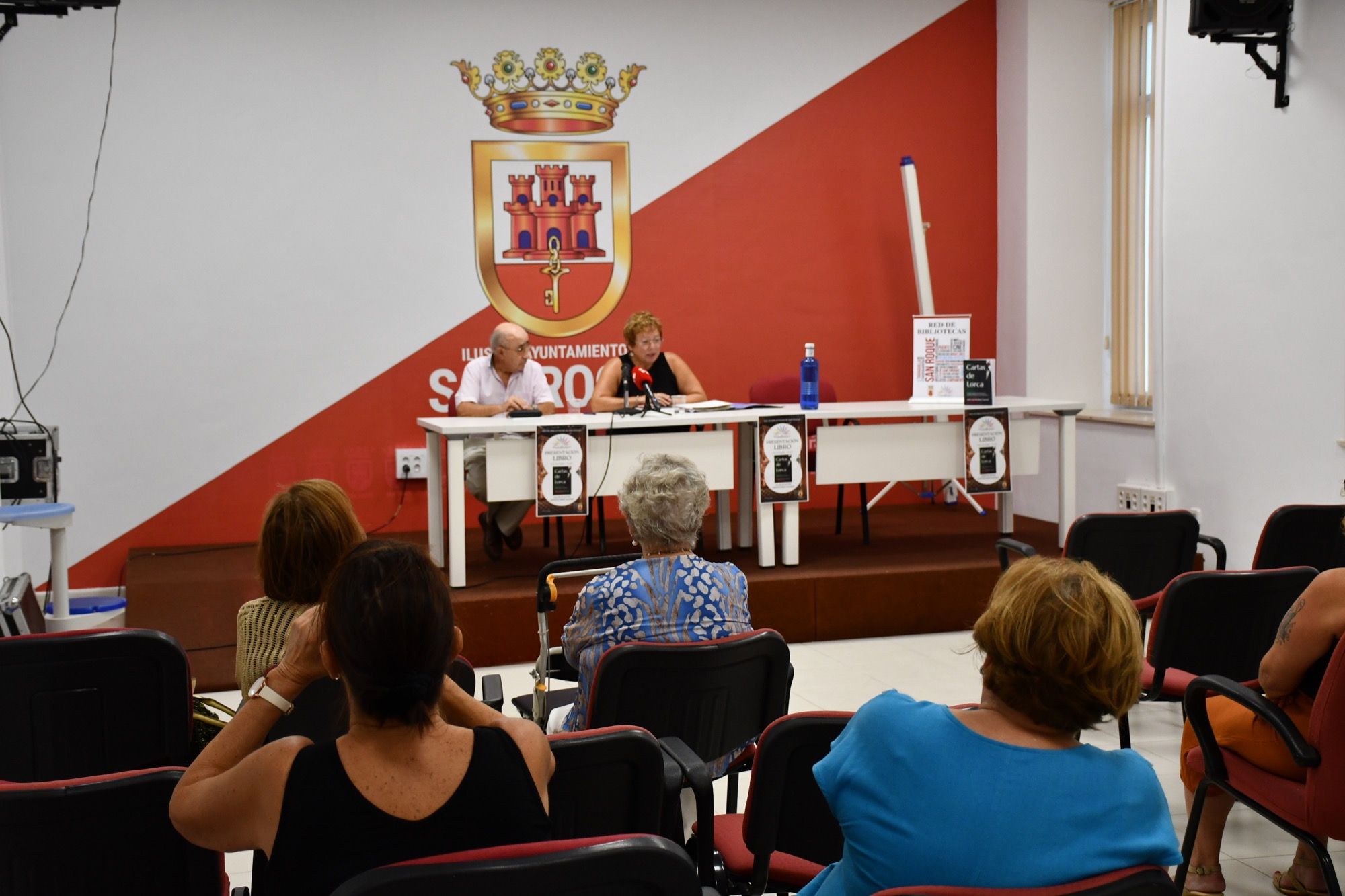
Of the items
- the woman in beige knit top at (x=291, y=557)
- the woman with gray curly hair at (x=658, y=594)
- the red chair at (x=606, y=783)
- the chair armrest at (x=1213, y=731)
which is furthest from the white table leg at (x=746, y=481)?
the red chair at (x=606, y=783)

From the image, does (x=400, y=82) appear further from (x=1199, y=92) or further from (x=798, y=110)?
(x=1199, y=92)

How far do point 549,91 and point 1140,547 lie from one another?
155 inches

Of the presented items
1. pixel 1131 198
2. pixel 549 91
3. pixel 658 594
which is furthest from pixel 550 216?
pixel 658 594

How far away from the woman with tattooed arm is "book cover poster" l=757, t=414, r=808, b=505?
7.78 feet

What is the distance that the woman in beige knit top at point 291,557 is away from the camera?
2.05 m

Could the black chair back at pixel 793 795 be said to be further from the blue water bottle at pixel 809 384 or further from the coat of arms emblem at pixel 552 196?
the coat of arms emblem at pixel 552 196

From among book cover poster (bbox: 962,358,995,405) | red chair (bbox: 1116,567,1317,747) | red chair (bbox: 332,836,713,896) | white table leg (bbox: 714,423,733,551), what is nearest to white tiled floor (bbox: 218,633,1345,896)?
red chair (bbox: 1116,567,1317,747)

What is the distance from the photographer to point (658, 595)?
240 cm

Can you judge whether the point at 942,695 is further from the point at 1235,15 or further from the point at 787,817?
the point at 1235,15

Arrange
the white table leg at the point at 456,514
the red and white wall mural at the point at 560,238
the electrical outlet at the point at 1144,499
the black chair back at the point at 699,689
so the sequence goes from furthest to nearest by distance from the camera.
Answer: the red and white wall mural at the point at 560,238, the electrical outlet at the point at 1144,499, the white table leg at the point at 456,514, the black chair back at the point at 699,689

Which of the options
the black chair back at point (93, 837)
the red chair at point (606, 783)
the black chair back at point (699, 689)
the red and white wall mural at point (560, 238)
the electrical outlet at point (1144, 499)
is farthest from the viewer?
the red and white wall mural at point (560, 238)

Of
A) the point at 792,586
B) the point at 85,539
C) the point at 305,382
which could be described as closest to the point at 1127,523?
the point at 792,586

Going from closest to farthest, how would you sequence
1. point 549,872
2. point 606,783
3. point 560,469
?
point 549,872 < point 606,783 < point 560,469

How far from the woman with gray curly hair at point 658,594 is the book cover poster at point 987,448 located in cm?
281
